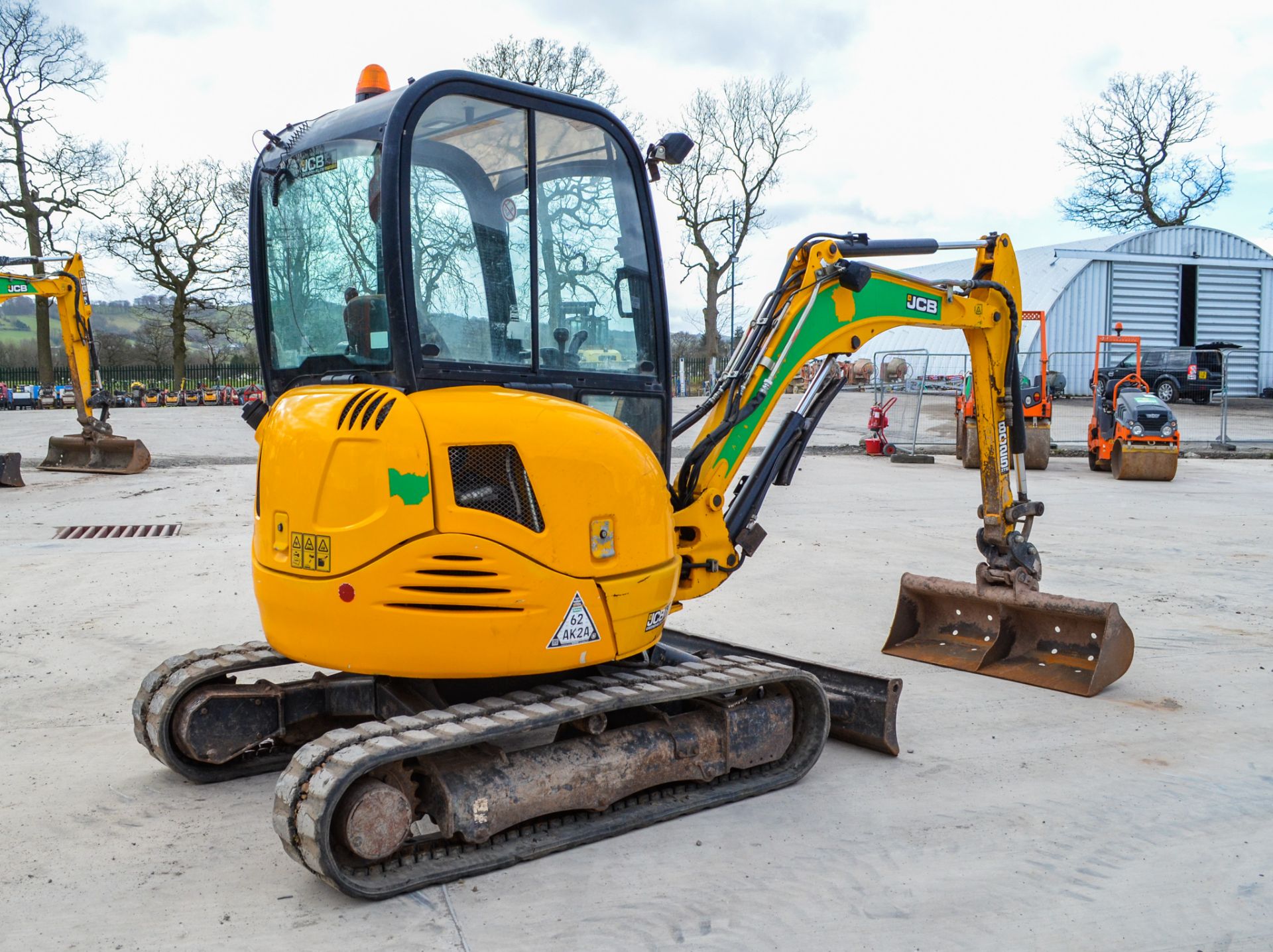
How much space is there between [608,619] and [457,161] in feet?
6.03

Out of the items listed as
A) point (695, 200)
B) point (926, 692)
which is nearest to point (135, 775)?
point (926, 692)

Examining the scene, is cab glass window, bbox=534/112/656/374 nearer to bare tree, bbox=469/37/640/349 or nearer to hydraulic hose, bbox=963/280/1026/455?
bare tree, bbox=469/37/640/349

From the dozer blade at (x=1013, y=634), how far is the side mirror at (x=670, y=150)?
3.43m

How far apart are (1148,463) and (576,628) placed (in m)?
14.4

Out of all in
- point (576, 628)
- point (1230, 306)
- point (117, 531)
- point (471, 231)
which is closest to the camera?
point (576, 628)

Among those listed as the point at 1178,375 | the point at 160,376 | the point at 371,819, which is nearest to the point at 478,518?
the point at 371,819

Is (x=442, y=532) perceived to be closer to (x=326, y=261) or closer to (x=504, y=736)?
(x=504, y=736)

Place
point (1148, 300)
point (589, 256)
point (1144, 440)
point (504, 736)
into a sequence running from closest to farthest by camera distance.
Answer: point (504, 736), point (589, 256), point (1144, 440), point (1148, 300)

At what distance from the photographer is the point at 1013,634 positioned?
661 centimetres

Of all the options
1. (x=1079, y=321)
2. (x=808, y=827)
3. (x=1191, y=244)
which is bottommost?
(x=808, y=827)

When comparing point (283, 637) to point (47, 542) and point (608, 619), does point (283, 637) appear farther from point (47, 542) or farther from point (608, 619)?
point (47, 542)

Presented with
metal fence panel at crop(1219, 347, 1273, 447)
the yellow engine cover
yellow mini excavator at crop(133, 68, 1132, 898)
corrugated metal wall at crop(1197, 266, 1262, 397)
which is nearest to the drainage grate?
yellow mini excavator at crop(133, 68, 1132, 898)

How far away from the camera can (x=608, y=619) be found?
13.8 ft

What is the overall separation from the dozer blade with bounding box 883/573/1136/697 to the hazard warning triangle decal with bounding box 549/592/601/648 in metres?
3.22
